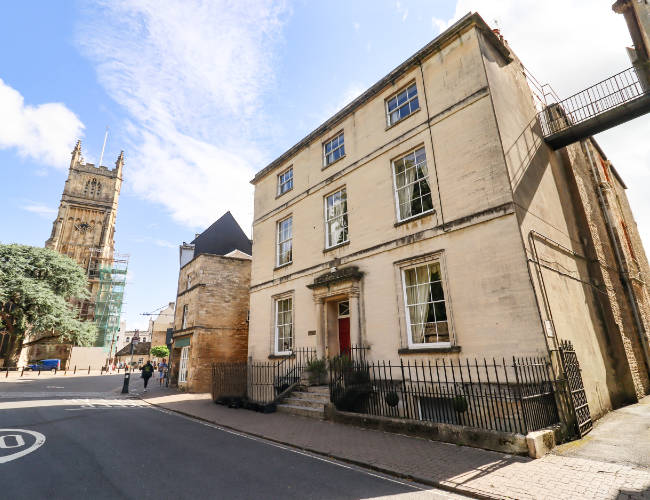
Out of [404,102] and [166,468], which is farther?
[404,102]

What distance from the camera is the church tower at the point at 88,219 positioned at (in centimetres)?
5512

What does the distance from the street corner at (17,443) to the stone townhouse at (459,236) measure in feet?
25.9

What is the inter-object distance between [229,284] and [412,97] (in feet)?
48.4

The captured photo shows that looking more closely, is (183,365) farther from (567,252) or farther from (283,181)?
(567,252)

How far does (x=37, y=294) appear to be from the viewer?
110ft

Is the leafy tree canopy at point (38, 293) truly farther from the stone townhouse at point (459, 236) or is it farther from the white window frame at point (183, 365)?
the stone townhouse at point (459, 236)

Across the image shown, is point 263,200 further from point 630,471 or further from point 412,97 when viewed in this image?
point 630,471

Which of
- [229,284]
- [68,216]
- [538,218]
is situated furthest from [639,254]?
[68,216]

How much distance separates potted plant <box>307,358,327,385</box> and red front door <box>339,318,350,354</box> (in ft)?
3.06

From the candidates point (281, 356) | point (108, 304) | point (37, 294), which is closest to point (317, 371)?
point (281, 356)

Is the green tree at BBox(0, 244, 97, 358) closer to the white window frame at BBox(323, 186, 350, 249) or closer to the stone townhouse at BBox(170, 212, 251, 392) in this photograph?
the stone townhouse at BBox(170, 212, 251, 392)

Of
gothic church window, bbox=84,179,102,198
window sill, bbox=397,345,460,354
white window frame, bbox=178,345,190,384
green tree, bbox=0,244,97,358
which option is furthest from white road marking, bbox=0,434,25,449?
gothic church window, bbox=84,179,102,198

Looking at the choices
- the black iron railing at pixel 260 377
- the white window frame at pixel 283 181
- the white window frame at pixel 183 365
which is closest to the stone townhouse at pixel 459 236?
the black iron railing at pixel 260 377

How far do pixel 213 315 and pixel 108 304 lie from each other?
42.8m
